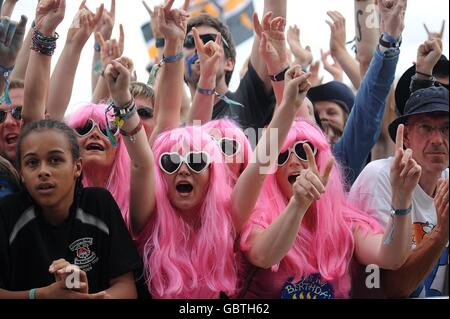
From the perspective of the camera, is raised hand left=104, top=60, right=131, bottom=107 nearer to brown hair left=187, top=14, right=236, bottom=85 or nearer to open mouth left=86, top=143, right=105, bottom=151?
open mouth left=86, top=143, right=105, bottom=151

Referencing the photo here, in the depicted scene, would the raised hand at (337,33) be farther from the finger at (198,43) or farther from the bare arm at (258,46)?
the finger at (198,43)

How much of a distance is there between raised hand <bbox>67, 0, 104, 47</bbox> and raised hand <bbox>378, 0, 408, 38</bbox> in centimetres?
128

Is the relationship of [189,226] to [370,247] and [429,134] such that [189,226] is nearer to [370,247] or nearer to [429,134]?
[370,247]

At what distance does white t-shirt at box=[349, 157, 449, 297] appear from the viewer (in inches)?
130

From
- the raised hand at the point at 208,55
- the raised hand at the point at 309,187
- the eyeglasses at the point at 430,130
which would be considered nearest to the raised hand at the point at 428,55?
the eyeglasses at the point at 430,130

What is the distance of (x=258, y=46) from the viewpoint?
3.91 meters

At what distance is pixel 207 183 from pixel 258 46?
3.32ft

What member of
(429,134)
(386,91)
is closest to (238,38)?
(386,91)

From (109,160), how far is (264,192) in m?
0.66

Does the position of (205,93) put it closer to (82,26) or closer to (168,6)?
(168,6)

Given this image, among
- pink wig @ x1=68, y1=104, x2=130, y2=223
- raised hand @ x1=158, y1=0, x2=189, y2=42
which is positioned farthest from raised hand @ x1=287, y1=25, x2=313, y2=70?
pink wig @ x1=68, y1=104, x2=130, y2=223

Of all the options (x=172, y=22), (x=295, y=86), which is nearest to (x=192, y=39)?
(x=172, y=22)

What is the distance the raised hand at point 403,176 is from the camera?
2.85 m

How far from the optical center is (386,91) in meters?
3.58
